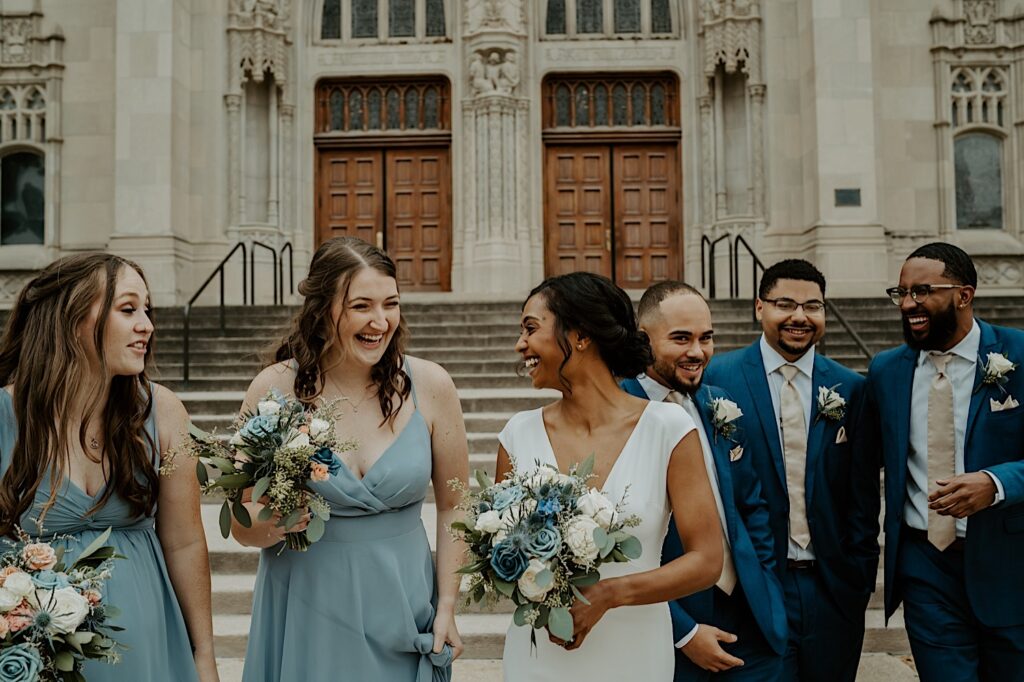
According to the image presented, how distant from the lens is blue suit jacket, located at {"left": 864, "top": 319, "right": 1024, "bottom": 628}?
132 inches

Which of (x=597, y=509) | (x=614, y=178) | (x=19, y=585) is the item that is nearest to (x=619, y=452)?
(x=597, y=509)

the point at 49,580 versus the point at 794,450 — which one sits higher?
the point at 794,450

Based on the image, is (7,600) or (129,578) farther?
(129,578)

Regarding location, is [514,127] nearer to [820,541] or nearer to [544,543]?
[820,541]

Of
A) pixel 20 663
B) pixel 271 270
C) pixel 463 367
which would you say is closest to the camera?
pixel 20 663

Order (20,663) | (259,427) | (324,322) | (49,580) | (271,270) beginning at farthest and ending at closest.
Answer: (271,270) < (324,322) < (259,427) < (49,580) < (20,663)

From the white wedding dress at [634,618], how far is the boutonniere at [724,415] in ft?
2.07

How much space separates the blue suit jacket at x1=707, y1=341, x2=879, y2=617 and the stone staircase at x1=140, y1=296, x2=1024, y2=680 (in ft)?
6.95

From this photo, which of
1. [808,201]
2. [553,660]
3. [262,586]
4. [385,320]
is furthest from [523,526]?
[808,201]

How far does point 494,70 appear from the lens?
14.9 m

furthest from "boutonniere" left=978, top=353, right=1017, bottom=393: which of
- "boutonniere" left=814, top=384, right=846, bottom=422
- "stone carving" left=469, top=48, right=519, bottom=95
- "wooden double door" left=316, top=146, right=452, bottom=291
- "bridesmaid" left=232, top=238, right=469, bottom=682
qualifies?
"wooden double door" left=316, top=146, right=452, bottom=291

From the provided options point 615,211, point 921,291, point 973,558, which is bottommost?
point 973,558

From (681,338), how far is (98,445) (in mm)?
1881

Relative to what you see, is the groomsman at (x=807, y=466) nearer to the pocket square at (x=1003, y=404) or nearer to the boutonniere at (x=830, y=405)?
the boutonniere at (x=830, y=405)
